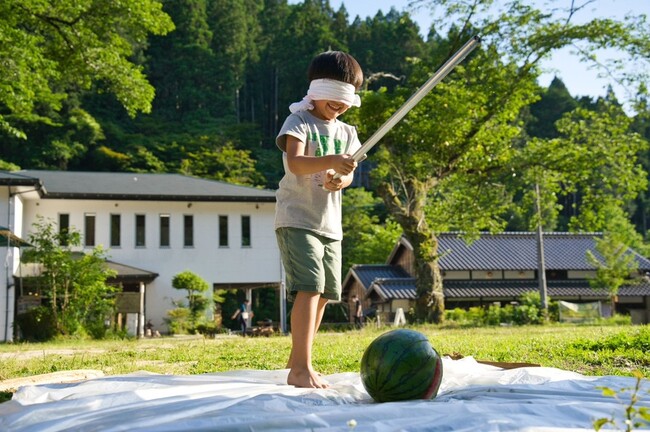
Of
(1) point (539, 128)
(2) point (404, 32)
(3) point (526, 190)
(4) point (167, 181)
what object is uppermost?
(2) point (404, 32)

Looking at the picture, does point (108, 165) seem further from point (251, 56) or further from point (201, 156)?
point (251, 56)

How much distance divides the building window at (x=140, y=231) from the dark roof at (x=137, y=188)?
0.95 meters

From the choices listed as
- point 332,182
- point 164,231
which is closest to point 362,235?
point 164,231

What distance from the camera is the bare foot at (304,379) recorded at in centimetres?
331

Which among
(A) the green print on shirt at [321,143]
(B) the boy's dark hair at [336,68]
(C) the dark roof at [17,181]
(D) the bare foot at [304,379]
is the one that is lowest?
(D) the bare foot at [304,379]

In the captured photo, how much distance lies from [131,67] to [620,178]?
38.8ft

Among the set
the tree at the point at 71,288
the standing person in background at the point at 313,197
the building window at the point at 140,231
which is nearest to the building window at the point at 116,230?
the building window at the point at 140,231

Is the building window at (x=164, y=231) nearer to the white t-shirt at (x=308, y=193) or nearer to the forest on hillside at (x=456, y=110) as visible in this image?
the forest on hillside at (x=456, y=110)

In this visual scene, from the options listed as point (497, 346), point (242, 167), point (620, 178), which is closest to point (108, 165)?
point (242, 167)

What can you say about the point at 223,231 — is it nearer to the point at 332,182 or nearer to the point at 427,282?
Answer: the point at 427,282

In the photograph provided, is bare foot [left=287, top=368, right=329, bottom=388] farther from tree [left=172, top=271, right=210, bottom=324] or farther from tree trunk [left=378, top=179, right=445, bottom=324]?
tree [left=172, top=271, right=210, bottom=324]

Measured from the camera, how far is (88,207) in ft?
83.7

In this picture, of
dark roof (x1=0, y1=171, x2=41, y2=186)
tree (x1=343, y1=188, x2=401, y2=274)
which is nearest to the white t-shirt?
dark roof (x1=0, y1=171, x2=41, y2=186)

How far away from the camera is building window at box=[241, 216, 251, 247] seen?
26.6 meters
